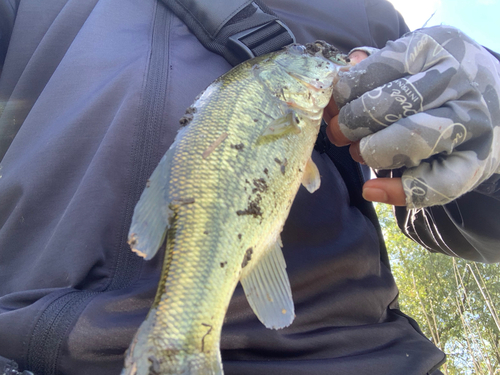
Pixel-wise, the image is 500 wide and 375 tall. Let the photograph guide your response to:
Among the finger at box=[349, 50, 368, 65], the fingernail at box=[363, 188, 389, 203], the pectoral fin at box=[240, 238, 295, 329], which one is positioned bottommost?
the pectoral fin at box=[240, 238, 295, 329]

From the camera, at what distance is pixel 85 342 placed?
0.94m

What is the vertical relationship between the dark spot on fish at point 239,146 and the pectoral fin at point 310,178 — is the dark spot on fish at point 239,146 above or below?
above

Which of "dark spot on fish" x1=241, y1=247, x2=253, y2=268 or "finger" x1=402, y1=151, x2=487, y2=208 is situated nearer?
"dark spot on fish" x1=241, y1=247, x2=253, y2=268

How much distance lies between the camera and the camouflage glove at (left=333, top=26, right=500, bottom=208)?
109 cm

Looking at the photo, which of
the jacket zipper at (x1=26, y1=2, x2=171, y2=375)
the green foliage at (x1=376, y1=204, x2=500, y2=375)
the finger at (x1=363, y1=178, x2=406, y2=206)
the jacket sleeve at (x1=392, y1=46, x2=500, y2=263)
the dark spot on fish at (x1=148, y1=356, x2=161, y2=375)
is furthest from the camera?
the green foliage at (x1=376, y1=204, x2=500, y2=375)

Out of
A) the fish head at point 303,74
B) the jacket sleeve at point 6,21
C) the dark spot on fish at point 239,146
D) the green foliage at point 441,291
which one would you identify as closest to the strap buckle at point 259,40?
the fish head at point 303,74

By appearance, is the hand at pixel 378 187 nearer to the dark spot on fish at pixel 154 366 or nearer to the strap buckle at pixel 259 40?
the strap buckle at pixel 259 40

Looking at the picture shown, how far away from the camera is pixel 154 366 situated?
76 centimetres

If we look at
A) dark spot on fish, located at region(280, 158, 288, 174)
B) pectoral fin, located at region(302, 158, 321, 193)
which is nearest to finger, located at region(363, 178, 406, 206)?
pectoral fin, located at region(302, 158, 321, 193)

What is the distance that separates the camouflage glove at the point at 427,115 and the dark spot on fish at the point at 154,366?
91 cm

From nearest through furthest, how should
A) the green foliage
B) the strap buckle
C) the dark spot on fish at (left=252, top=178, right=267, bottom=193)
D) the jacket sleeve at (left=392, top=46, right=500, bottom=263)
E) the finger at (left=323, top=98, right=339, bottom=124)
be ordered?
the dark spot on fish at (left=252, top=178, right=267, bottom=193)
the finger at (left=323, top=98, right=339, bottom=124)
the strap buckle
the jacket sleeve at (left=392, top=46, right=500, bottom=263)
the green foliage

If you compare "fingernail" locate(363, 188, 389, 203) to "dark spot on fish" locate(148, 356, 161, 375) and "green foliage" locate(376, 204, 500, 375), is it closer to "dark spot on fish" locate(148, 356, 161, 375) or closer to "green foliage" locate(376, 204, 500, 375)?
"dark spot on fish" locate(148, 356, 161, 375)

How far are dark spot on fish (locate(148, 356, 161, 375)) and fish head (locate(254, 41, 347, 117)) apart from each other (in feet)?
3.29

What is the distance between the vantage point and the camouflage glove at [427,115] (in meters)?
1.09
